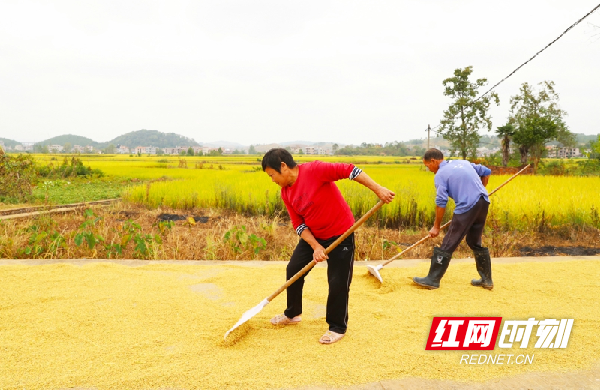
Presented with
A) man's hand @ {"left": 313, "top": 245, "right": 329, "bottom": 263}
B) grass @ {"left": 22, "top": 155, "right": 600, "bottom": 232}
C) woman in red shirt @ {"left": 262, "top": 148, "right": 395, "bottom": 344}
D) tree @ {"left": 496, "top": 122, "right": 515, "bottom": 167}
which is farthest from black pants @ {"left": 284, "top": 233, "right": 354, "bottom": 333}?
tree @ {"left": 496, "top": 122, "right": 515, "bottom": 167}

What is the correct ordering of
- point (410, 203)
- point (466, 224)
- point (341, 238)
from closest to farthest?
1. point (341, 238)
2. point (466, 224)
3. point (410, 203)

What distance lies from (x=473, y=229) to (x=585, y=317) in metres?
0.99

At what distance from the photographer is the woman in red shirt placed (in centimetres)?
227

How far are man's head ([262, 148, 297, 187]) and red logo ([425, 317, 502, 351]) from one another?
3.98 ft

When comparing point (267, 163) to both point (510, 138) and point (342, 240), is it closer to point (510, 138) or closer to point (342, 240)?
point (342, 240)

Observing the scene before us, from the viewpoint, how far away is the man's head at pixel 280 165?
89.3 inches

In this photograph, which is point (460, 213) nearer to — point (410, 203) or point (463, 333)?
point (463, 333)

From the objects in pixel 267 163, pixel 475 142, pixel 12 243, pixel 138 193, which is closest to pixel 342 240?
pixel 267 163

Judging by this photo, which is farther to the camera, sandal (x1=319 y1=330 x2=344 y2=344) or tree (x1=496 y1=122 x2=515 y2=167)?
tree (x1=496 y1=122 x2=515 y2=167)

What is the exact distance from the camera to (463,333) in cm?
241

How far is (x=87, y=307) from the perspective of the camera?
2846 mm

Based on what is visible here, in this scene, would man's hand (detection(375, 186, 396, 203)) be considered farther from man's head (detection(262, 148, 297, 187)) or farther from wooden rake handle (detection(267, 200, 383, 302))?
man's head (detection(262, 148, 297, 187))

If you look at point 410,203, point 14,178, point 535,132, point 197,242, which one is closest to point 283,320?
point 197,242

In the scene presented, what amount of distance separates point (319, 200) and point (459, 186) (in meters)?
1.53
